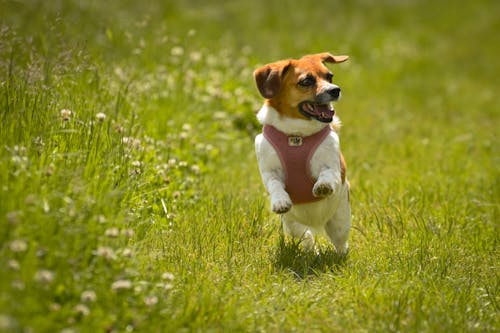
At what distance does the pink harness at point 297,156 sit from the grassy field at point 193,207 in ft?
1.27

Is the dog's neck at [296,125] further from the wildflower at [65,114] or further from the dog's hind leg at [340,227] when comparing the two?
the wildflower at [65,114]

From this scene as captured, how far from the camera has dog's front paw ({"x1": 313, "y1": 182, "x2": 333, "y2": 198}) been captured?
4.37 meters

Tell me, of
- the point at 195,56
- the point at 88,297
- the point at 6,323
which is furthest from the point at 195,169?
the point at 6,323

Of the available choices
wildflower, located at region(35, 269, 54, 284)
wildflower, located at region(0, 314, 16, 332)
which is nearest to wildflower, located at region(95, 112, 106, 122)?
wildflower, located at region(35, 269, 54, 284)

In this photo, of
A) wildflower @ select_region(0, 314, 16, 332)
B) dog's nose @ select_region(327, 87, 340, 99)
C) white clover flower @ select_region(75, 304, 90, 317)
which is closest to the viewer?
wildflower @ select_region(0, 314, 16, 332)

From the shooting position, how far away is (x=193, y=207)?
17.7 ft

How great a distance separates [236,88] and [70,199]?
5.11m

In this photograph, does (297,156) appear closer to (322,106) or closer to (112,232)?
(322,106)

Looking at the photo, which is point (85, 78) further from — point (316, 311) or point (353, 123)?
point (353, 123)

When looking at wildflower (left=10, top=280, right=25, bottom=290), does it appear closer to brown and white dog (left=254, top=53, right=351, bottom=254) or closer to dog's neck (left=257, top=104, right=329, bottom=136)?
brown and white dog (left=254, top=53, right=351, bottom=254)

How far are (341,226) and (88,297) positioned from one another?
217 cm

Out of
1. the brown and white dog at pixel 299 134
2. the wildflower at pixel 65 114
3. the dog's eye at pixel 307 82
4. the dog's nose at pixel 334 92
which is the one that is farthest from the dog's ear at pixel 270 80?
the wildflower at pixel 65 114

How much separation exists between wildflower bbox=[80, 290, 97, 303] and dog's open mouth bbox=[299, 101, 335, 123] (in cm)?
196

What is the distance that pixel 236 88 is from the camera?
27.8 ft
